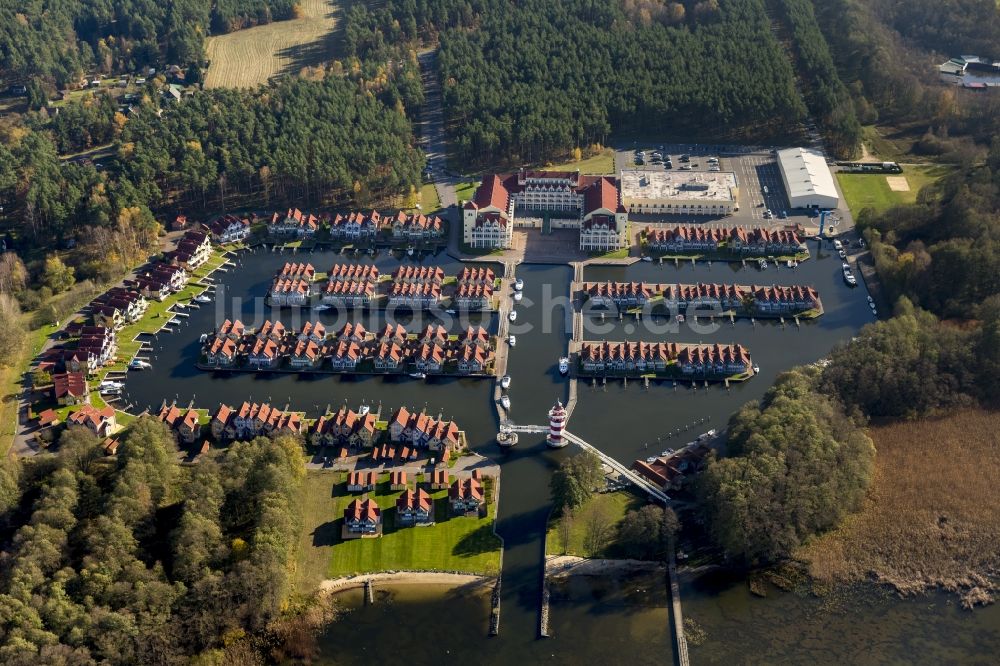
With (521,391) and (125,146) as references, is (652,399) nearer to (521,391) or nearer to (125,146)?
(521,391)

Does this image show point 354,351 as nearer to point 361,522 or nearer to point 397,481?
point 397,481

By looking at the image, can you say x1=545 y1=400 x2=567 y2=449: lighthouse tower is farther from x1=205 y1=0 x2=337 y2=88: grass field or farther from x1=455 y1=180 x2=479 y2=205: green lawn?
x1=205 y1=0 x2=337 y2=88: grass field

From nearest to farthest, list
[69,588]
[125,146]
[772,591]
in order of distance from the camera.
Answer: [69,588] → [772,591] → [125,146]

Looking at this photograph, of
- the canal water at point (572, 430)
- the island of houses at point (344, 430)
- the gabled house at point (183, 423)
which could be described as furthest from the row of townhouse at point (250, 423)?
the canal water at point (572, 430)

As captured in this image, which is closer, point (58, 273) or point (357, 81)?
point (58, 273)

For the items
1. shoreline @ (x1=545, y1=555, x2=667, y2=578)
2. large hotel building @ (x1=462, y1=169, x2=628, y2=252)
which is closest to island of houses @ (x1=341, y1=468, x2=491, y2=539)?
shoreline @ (x1=545, y1=555, x2=667, y2=578)

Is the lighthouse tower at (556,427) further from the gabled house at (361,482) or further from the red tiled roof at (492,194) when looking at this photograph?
the red tiled roof at (492,194)

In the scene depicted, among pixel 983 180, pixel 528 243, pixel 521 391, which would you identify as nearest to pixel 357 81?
pixel 528 243
